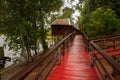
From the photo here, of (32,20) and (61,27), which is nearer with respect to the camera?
(32,20)

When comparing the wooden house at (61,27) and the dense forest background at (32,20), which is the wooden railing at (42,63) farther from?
the wooden house at (61,27)

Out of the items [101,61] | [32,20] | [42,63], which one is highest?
[32,20]

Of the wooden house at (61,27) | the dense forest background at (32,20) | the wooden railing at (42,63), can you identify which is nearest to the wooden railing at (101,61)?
the wooden railing at (42,63)

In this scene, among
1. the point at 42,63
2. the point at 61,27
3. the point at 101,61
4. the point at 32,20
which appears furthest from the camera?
the point at 61,27

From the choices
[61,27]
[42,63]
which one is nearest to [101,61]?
[42,63]

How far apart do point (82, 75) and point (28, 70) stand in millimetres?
3130

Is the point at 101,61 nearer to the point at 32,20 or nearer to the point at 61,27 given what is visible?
the point at 32,20

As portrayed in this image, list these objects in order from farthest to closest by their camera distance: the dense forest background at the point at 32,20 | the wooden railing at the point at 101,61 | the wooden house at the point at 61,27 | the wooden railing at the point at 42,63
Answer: the wooden house at the point at 61,27 < the dense forest background at the point at 32,20 < the wooden railing at the point at 101,61 < the wooden railing at the point at 42,63

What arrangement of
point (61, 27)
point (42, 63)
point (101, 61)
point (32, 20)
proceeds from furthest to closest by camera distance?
point (61, 27), point (32, 20), point (101, 61), point (42, 63)

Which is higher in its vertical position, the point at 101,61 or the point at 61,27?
the point at 61,27

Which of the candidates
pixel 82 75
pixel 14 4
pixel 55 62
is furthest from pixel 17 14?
pixel 82 75

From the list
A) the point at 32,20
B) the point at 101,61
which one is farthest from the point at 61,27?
the point at 101,61

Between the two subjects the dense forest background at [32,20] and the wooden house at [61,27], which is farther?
the wooden house at [61,27]

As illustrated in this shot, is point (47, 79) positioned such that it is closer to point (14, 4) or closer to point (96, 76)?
point (96, 76)
